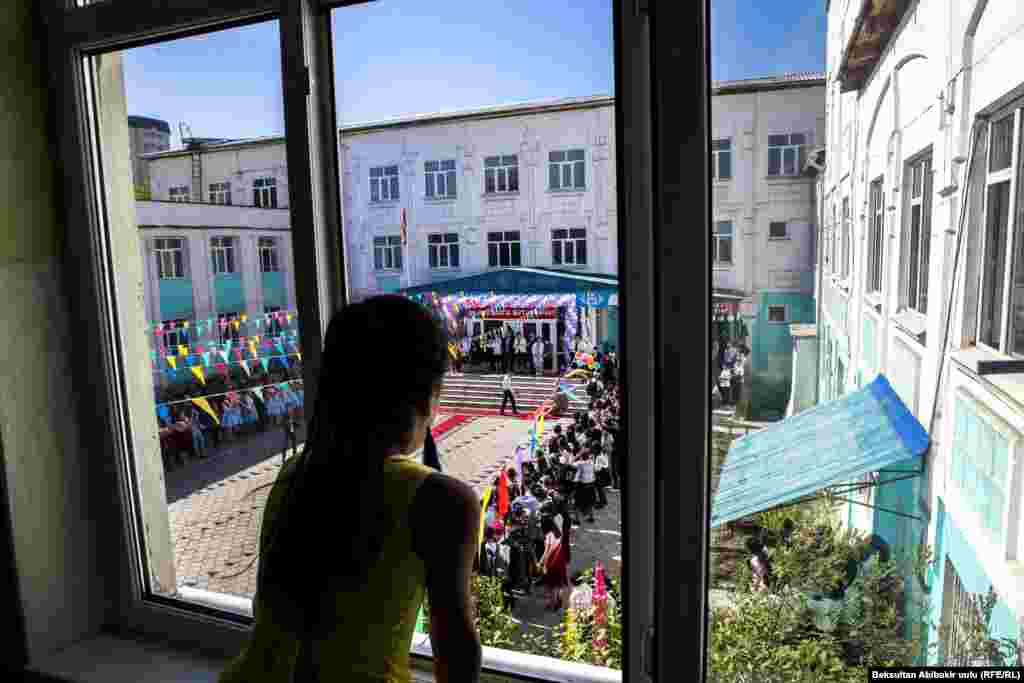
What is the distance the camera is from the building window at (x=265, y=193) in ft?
4.67

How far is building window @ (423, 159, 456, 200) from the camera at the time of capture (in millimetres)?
1318

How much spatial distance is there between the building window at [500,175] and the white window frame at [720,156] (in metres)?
0.36

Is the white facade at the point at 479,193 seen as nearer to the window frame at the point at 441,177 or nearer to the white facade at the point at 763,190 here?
the window frame at the point at 441,177

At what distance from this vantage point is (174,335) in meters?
1.68

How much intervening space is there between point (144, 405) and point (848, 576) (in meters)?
1.55

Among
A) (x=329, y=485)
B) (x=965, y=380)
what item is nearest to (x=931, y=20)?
(x=965, y=380)

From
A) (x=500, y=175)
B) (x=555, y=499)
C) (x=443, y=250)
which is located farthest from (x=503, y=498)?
(x=500, y=175)

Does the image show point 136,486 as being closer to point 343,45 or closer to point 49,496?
point 49,496

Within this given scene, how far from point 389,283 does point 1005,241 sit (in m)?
1.00

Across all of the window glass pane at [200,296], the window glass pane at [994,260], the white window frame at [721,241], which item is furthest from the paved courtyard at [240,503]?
the window glass pane at [994,260]

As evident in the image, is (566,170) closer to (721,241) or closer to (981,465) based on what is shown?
(721,241)

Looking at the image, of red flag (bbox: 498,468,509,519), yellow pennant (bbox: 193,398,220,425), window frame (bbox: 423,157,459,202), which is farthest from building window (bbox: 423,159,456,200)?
yellow pennant (bbox: 193,398,220,425)

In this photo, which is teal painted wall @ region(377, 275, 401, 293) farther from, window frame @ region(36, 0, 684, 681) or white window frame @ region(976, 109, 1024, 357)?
white window frame @ region(976, 109, 1024, 357)

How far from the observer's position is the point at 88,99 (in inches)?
63.2
